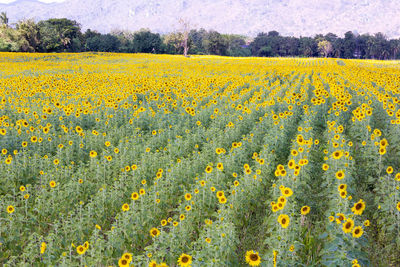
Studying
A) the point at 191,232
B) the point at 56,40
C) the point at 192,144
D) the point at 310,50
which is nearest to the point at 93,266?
the point at 191,232

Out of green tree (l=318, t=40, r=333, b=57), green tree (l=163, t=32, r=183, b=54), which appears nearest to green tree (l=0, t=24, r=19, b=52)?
green tree (l=163, t=32, r=183, b=54)

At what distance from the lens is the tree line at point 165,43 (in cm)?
5472

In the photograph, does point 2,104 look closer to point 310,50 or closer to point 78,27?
point 78,27

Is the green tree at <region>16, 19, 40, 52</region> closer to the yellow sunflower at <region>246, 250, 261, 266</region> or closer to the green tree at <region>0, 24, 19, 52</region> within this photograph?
the green tree at <region>0, 24, 19, 52</region>

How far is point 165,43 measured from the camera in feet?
287

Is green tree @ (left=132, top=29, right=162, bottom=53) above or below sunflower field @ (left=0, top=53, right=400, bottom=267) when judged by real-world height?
above

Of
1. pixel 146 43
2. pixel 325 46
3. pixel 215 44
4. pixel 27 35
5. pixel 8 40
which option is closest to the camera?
pixel 8 40

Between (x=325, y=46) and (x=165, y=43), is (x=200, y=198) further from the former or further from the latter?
(x=325, y=46)

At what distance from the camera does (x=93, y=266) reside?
3592mm

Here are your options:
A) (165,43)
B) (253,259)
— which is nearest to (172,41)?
(165,43)

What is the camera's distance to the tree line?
54719mm

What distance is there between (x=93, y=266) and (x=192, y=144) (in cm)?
471

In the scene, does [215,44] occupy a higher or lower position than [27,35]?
higher

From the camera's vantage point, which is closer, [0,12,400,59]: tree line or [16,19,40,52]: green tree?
[16,19,40,52]: green tree
